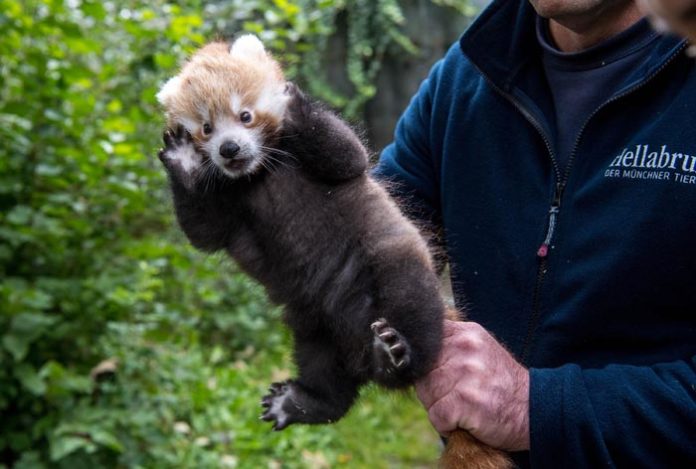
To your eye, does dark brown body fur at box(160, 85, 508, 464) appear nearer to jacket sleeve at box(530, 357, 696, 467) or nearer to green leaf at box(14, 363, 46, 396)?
jacket sleeve at box(530, 357, 696, 467)

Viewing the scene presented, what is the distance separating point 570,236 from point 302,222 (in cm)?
80

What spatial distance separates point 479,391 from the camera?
2.11 metres

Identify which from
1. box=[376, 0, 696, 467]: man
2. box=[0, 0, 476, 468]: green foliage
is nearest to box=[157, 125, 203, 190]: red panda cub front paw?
box=[0, 0, 476, 468]: green foliage

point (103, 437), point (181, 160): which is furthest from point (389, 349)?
point (103, 437)

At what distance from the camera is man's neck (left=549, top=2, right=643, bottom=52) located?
2.29 m

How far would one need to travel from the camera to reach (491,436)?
213cm

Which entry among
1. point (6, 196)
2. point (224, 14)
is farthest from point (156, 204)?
point (224, 14)

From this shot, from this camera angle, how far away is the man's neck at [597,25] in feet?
7.52

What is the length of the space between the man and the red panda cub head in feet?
2.10

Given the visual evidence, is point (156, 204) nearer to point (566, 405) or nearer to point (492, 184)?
point (492, 184)

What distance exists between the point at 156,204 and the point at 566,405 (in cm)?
295

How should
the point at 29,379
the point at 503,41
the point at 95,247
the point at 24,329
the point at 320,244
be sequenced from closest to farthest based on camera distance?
the point at 320,244 → the point at 503,41 → the point at 24,329 → the point at 29,379 → the point at 95,247

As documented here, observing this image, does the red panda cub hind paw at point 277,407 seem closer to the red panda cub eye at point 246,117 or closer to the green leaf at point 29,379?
the red panda cub eye at point 246,117

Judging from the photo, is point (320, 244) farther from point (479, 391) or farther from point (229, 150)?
point (479, 391)
